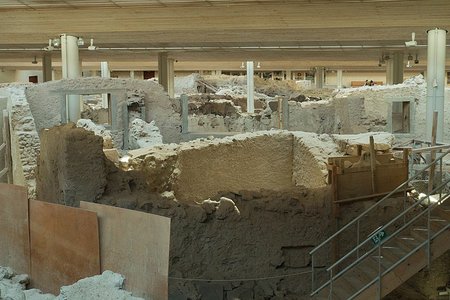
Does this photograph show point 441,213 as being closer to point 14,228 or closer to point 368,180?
point 368,180

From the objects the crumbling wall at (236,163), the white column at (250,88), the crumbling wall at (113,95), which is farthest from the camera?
the white column at (250,88)

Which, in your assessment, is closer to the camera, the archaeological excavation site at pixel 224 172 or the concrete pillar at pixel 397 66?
the archaeological excavation site at pixel 224 172

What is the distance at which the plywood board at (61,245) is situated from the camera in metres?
6.01

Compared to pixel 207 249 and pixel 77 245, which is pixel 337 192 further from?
pixel 77 245

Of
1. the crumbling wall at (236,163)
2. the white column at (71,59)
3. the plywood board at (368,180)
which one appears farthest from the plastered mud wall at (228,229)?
the white column at (71,59)

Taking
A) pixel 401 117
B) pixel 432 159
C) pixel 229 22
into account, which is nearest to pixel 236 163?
pixel 432 159

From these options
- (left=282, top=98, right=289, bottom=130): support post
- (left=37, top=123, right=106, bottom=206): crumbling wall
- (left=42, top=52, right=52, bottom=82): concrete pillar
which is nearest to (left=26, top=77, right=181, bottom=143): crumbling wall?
(left=282, top=98, right=289, bottom=130): support post

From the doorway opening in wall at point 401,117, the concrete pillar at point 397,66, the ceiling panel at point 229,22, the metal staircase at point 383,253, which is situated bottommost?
the metal staircase at point 383,253

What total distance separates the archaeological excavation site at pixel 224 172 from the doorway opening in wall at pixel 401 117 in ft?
0.23

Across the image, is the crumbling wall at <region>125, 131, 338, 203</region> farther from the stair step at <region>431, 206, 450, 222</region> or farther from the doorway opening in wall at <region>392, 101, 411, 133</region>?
the doorway opening in wall at <region>392, 101, 411, 133</region>

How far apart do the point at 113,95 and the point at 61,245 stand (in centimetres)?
1179

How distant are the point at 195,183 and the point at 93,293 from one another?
25.1ft

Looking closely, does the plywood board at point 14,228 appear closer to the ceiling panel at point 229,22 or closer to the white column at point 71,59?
the ceiling panel at point 229,22

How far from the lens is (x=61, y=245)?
6332 millimetres
